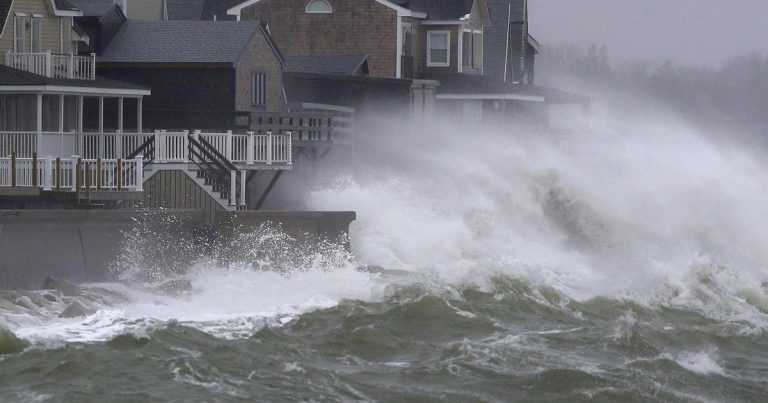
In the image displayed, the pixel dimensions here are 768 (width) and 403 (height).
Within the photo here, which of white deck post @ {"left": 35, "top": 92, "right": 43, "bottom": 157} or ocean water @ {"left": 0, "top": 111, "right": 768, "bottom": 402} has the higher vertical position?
white deck post @ {"left": 35, "top": 92, "right": 43, "bottom": 157}

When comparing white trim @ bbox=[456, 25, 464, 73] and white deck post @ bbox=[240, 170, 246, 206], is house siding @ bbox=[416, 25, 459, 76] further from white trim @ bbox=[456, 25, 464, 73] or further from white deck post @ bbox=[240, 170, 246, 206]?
white deck post @ bbox=[240, 170, 246, 206]

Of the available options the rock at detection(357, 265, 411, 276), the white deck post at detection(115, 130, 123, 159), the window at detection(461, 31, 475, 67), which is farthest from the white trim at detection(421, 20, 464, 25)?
the rock at detection(357, 265, 411, 276)

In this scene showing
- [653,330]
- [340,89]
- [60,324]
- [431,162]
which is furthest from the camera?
[340,89]

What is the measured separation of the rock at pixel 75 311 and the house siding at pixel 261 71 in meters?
14.9

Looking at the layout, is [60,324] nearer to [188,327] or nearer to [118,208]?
[188,327]

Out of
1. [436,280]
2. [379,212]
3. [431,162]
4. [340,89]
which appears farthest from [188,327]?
[340,89]

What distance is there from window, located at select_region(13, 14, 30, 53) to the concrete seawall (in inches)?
366

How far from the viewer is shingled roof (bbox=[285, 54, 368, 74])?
47513mm

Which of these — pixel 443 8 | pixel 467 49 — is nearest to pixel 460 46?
pixel 467 49

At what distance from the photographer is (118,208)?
29.3m

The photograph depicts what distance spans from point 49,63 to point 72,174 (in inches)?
251

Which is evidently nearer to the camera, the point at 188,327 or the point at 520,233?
the point at 188,327

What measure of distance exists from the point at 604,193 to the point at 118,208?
45.5ft

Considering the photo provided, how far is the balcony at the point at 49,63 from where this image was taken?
114ft
